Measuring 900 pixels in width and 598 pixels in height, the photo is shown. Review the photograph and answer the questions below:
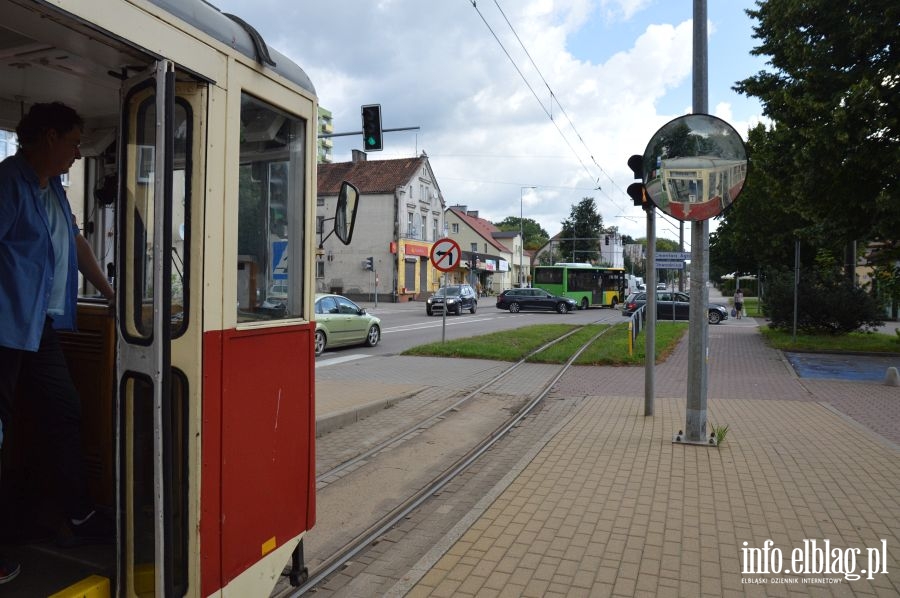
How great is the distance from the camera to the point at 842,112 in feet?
47.6

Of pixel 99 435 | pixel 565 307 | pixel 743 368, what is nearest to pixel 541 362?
pixel 743 368

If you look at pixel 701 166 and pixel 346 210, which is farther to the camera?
pixel 701 166

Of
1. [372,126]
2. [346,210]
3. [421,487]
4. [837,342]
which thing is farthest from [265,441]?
[837,342]

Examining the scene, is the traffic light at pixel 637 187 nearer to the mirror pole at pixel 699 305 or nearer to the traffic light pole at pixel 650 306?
the traffic light pole at pixel 650 306

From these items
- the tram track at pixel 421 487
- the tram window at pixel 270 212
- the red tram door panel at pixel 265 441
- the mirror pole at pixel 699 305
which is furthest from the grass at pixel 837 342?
the tram window at pixel 270 212

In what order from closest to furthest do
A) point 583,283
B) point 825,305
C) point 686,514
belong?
point 686,514, point 825,305, point 583,283

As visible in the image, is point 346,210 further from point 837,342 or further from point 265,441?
point 837,342

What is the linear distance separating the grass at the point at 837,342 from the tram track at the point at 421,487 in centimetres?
997

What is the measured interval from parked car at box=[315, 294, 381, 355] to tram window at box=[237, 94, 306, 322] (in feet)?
42.1

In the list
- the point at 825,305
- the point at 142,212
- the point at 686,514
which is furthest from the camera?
the point at 825,305

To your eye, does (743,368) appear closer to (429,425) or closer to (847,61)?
(847,61)

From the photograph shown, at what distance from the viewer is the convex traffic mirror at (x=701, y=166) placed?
22.3 feet

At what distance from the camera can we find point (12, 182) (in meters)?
2.52

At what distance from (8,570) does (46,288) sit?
1089 mm
